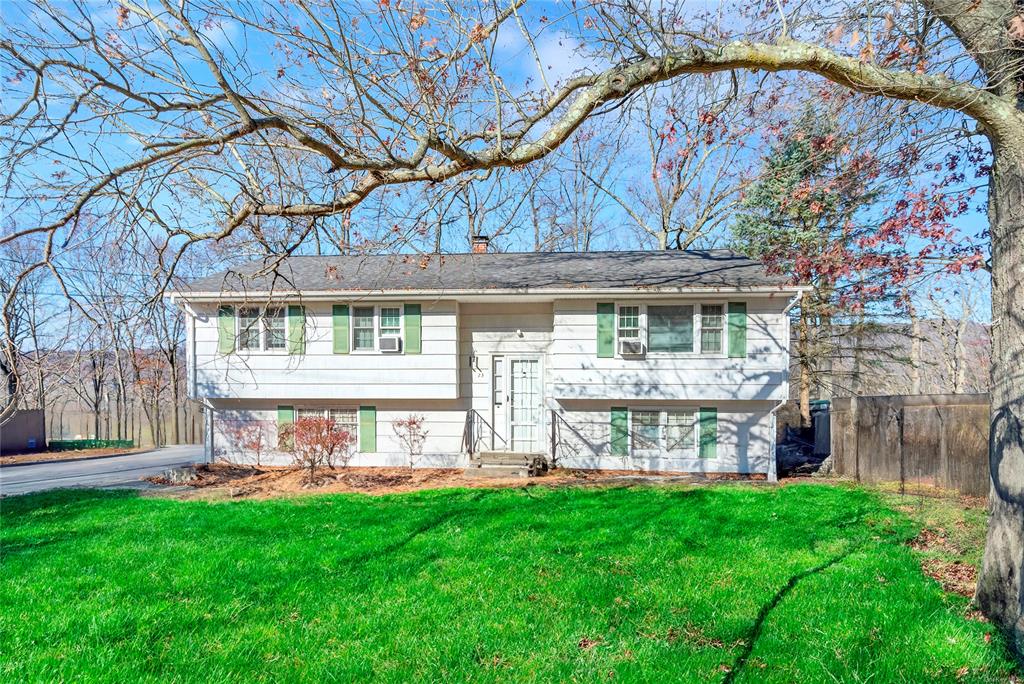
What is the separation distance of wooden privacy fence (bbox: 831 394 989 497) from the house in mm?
1427

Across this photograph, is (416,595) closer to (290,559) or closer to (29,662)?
(290,559)

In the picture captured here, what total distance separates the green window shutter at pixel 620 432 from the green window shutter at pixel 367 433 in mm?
5365

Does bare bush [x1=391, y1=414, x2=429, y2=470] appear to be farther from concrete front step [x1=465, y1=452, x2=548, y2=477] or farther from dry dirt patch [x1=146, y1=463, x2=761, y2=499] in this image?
concrete front step [x1=465, y1=452, x2=548, y2=477]

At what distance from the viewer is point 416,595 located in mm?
4727

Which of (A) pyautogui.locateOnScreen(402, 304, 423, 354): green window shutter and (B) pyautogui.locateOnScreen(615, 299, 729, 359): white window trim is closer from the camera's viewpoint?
(B) pyautogui.locateOnScreen(615, 299, 729, 359): white window trim

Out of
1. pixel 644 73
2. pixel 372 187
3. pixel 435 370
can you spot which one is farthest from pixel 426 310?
pixel 644 73

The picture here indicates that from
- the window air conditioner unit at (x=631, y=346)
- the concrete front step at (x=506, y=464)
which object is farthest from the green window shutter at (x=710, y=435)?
the concrete front step at (x=506, y=464)

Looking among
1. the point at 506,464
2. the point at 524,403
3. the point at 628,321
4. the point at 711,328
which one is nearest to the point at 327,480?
the point at 506,464

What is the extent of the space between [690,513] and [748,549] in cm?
164

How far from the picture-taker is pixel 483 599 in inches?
182

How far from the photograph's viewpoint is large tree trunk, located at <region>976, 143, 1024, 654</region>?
3.99 meters

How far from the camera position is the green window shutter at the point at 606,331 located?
11.7 m

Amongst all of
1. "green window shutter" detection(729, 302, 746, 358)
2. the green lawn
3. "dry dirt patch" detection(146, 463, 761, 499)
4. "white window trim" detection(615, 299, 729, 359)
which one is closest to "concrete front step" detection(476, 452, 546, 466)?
"dry dirt patch" detection(146, 463, 761, 499)

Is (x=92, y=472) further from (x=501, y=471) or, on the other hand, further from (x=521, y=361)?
(x=521, y=361)
